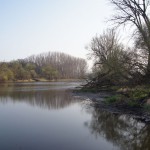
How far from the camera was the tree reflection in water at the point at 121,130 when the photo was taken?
10391 millimetres

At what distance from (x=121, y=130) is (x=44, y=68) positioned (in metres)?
99.7

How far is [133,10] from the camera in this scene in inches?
847

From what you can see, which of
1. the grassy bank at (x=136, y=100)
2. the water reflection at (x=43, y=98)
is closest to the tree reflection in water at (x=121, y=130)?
the grassy bank at (x=136, y=100)

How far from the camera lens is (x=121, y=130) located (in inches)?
508

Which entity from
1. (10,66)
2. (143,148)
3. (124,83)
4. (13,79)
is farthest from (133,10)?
(10,66)

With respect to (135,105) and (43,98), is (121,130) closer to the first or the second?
(135,105)

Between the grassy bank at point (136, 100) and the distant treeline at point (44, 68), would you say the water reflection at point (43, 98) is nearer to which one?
the grassy bank at point (136, 100)

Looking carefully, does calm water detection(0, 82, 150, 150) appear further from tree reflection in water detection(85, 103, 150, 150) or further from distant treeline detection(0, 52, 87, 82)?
distant treeline detection(0, 52, 87, 82)

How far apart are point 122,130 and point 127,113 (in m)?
4.02

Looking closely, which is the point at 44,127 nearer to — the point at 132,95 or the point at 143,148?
the point at 143,148

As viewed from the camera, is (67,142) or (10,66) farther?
(10,66)

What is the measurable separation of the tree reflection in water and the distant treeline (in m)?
74.3

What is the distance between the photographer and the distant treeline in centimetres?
9581

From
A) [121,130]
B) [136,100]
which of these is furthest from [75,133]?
[136,100]
